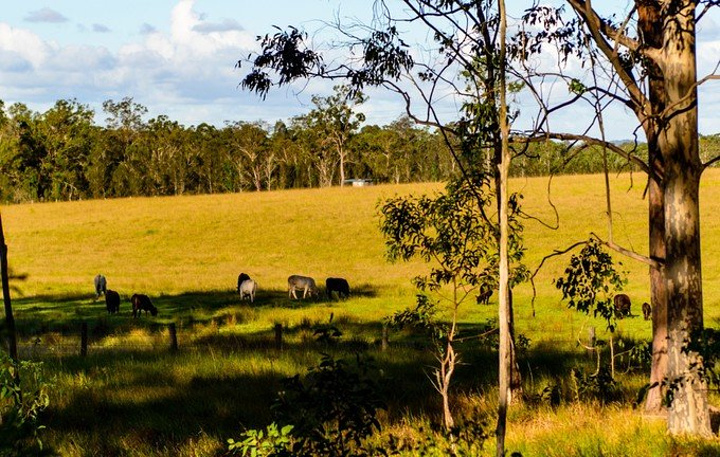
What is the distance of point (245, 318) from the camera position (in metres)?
30.3

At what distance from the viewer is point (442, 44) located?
1305 cm

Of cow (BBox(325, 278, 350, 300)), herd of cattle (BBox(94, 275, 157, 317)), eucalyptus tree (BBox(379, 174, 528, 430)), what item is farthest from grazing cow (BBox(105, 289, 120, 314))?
eucalyptus tree (BBox(379, 174, 528, 430))

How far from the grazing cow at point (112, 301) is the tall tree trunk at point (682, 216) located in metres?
26.3

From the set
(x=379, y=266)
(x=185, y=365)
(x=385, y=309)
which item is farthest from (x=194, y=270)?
(x=185, y=365)

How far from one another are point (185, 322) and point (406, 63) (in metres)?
18.9

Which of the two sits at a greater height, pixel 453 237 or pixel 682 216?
pixel 682 216

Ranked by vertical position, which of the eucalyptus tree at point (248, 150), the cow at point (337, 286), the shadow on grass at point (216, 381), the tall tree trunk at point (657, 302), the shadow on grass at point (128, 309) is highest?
the eucalyptus tree at point (248, 150)

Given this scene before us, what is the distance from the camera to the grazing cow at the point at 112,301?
33.2m

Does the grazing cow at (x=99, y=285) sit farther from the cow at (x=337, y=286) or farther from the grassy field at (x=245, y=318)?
the cow at (x=337, y=286)

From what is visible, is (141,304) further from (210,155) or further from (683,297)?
(210,155)

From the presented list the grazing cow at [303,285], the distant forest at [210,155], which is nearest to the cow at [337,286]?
the grazing cow at [303,285]

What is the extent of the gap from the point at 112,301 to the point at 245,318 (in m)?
6.43

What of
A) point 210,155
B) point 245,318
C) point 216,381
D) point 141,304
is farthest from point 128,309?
point 210,155

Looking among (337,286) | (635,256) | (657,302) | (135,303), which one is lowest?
(337,286)
